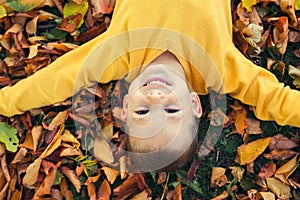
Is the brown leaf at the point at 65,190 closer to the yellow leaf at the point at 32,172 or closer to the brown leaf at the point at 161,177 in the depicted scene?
the yellow leaf at the point at 32,172

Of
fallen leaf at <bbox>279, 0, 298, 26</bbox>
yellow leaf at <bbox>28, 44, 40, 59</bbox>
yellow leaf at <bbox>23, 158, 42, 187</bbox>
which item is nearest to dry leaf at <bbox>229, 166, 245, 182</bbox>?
fallen leaf at <bbox>279, 0, 298, 26</bbox>

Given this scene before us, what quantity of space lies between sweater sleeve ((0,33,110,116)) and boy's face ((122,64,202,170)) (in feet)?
0.83

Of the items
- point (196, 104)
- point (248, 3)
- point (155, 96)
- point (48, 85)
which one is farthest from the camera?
point (248, 3)

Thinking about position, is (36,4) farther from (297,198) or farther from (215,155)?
(297,198)

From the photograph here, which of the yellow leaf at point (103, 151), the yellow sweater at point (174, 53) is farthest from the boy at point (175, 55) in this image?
the yellow leaf at point (103, 151)

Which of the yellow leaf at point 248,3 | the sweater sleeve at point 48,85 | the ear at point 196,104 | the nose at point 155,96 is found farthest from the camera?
the yellow leaf at point 248,3

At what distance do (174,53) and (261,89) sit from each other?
32cm

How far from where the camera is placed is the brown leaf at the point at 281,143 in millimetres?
2180

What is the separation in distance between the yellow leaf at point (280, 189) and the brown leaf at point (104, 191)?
567 mm

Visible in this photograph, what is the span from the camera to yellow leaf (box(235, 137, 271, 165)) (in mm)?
2172

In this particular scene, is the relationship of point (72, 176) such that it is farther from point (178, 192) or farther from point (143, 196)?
point (178, 192)

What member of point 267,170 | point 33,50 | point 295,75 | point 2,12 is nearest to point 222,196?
point 267,170

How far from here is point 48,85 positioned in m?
2.11

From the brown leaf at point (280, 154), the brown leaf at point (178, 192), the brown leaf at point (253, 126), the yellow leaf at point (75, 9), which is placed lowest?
the brown leaf at point (178, 192)
